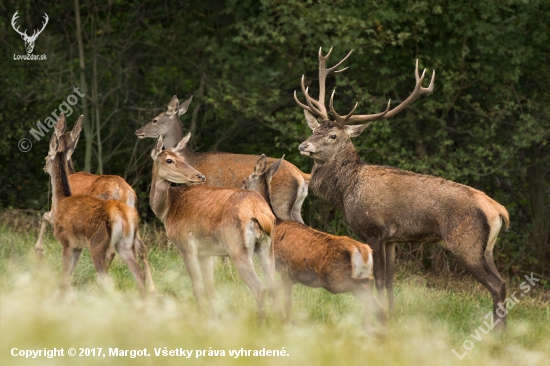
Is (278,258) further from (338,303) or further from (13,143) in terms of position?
(13,143)

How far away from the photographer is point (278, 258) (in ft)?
24.8

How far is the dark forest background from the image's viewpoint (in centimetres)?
1373

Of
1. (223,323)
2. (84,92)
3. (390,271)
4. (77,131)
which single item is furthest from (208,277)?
(84,92)

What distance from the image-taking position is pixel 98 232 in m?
7.02

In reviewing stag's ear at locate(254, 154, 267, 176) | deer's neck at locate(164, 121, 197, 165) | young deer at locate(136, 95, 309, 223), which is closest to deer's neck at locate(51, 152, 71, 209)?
stag's ear at locate(254, 154, 267, 176)

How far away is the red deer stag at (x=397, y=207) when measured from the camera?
823 centimetres

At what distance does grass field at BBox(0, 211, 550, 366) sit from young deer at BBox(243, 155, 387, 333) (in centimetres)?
23

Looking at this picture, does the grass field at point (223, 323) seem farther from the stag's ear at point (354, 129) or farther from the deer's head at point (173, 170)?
the stag's ear at point (354, 129)

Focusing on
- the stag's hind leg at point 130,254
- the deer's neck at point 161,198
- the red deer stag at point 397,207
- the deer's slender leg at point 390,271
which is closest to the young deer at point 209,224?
the deer's neck at point 161,198

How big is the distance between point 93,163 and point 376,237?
754 cm

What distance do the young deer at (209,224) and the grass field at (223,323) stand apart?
26cm

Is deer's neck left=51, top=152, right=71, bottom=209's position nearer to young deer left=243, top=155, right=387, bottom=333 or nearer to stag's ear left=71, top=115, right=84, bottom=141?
stag's ear left=71, top=115, right=84, bottom=141

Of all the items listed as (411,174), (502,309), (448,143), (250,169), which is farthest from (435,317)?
(448,143)

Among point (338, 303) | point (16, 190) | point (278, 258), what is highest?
point (278, 258)
